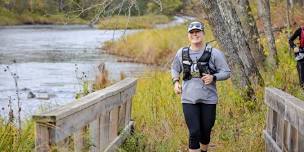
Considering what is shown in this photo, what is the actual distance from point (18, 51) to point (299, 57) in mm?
23009

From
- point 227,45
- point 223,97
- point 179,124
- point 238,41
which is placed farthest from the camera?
point 238,41

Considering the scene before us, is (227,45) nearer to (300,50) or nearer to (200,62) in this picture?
(300,50)

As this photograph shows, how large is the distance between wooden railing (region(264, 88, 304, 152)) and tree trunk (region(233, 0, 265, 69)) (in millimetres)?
6073

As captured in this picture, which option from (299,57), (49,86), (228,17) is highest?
(228,17)

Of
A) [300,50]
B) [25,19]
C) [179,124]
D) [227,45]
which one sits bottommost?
[179,124]

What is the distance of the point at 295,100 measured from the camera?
538 cm

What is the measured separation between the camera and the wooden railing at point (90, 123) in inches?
163

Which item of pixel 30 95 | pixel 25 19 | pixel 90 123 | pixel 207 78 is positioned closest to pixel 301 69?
pixel 207 78

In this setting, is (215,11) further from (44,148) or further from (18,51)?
(18,51)

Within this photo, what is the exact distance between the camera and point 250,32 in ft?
44.0

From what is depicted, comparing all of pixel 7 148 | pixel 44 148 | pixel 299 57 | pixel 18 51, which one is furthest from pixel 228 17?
pixel 18 51

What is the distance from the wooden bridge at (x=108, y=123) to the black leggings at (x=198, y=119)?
0.72 metres

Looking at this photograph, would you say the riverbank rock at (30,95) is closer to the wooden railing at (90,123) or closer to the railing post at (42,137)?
the wooden railing at (90,123)

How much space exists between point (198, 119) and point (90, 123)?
4.36ft
